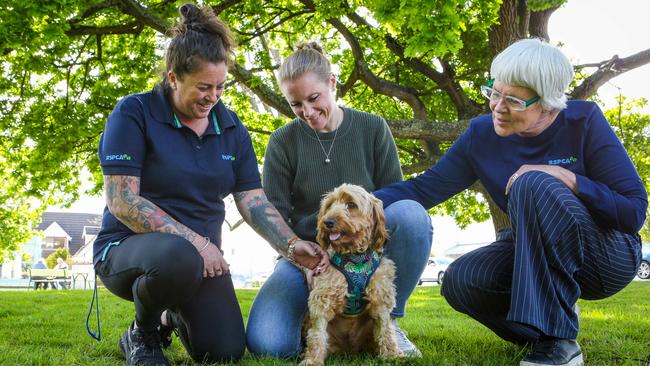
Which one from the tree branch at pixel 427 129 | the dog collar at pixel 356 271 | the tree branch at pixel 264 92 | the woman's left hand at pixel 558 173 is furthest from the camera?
the tree branch at pixel 264 92

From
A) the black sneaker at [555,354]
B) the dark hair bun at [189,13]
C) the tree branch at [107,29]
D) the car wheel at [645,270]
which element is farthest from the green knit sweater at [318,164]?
the car wheel at [645,270]

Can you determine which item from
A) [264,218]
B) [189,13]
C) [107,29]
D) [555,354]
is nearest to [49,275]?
[107,29]

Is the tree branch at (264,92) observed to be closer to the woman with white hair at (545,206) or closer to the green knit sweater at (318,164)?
the green knit sweater at (318,164)

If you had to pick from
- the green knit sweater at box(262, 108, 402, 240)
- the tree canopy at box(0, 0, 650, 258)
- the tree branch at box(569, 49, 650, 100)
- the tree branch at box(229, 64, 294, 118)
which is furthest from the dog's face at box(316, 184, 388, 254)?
the tree branch at box(569, 49, 650, 100)

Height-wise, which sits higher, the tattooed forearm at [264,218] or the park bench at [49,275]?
the tattooed forearm at [264,218]

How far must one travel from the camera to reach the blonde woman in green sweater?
3777mm

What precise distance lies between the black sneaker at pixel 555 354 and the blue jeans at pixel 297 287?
1021 millimetres

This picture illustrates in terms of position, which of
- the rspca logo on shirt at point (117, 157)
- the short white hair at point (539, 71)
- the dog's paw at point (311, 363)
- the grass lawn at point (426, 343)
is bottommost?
the grass lawn at point (426, 343)

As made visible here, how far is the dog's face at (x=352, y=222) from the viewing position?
11.5ft

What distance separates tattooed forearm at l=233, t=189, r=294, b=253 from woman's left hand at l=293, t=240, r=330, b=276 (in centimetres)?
13

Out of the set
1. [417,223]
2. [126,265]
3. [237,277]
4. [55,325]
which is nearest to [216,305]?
[126,265]

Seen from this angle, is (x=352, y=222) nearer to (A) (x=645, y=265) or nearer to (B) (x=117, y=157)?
(B) (x=117, y=157)

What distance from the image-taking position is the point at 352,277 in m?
3.54

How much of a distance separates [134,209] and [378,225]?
142 cm
